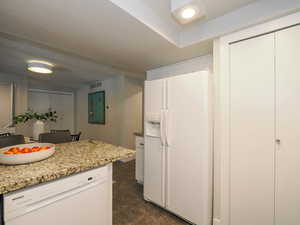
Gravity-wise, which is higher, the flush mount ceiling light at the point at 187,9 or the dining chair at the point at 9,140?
the flush mount ceiling light at the point at 187,9

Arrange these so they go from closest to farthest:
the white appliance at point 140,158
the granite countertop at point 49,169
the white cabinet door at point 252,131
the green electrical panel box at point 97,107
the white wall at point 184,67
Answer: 1. the granite countertop at point 49,169
2. the white cabinet door at point 252,131
3. the white wall at point 184,67
4. the white appliance at point 140,158
5. the green electrical panel box at point 97,107

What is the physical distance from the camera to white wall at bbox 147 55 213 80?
214cm

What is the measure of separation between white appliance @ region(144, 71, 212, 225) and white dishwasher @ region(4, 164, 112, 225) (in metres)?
0.82

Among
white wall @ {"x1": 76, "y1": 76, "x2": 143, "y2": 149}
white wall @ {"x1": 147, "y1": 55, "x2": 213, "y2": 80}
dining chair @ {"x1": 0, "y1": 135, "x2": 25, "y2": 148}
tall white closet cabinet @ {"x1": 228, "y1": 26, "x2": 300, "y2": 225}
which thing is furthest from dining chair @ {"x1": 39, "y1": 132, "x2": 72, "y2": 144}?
tall white closet cabinet @ {"x1": 228, "y1": 26, "x2": 300, "y2": 225}

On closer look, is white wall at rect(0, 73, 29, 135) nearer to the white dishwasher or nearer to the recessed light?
the white dishwasher

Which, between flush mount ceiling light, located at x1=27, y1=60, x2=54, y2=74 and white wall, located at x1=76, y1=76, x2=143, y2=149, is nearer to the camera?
flush mount ceiling light, located at x1=27, y1=60, x2=54, y2=74

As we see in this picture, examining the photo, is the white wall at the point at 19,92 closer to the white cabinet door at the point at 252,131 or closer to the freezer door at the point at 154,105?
the freezer door at the point at 154,105

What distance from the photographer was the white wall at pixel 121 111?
147 inches

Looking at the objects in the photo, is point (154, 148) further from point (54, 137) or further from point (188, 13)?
point (188, 13)

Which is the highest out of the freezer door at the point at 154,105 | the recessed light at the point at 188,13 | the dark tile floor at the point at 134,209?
the recessed light at the point at 188,13

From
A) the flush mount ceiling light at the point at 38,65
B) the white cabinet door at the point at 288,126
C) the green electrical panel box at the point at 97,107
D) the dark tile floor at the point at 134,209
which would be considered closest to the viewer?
the white cabinet door at the point at 288,126

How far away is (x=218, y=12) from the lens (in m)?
1.48

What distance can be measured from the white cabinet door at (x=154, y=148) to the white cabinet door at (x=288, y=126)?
1.18 metres

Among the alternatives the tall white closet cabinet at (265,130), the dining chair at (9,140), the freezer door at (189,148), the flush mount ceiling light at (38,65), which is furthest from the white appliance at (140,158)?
the flush mount ceiling light at (38,65)
